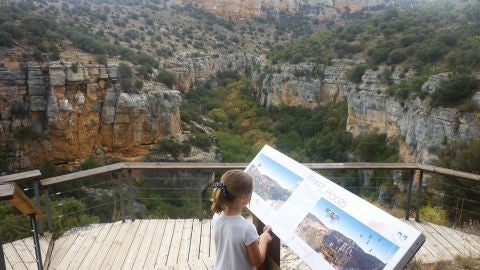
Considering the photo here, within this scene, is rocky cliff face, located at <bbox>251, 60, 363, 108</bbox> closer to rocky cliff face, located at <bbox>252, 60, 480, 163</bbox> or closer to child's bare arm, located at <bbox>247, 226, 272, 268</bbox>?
rocky cliff face, located at <bbox>252, 60, 480, 163</bbox>

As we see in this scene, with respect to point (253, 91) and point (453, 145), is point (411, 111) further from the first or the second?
point (253, 91)

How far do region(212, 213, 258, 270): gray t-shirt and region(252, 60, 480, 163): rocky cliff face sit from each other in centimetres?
1390

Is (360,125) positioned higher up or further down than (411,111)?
further down

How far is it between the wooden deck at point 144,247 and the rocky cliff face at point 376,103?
10985 millimetres

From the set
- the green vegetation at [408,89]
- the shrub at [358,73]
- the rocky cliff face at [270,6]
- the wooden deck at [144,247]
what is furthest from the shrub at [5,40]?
the rocky cliff face at [270,6]

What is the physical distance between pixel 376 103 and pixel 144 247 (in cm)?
1927

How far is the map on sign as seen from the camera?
5.70 ft

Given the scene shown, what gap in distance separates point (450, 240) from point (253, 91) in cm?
3572

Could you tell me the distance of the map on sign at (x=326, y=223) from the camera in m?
1.74

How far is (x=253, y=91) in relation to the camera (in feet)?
129

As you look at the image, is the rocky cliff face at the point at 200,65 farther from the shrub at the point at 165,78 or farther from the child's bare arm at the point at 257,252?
the child's bare arm at the point at 257,252

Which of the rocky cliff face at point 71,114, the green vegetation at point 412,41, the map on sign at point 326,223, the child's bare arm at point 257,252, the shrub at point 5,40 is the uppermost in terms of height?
the green vegetation at point 412,41

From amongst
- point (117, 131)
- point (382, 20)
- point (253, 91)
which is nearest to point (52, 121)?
point (117, 131)

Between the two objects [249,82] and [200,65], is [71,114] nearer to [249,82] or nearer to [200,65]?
[200,65]
